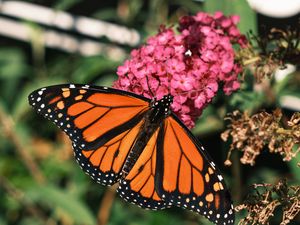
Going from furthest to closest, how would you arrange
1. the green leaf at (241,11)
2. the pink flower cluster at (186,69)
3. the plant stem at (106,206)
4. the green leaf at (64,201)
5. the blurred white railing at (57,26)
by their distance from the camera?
the blurred white railing at (57,26), the plant stem at (106,206), the green leaf at (64,201), the green leaf at (241,11), the pink flower cluster at (186,69)

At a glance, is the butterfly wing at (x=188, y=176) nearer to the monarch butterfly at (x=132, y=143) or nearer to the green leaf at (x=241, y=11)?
the monarch butterfly at (x=132, y=143)

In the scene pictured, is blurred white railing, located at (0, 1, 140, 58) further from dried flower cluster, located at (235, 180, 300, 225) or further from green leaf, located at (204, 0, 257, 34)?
dried flower cluster, located at (235, 180, 300, 225)

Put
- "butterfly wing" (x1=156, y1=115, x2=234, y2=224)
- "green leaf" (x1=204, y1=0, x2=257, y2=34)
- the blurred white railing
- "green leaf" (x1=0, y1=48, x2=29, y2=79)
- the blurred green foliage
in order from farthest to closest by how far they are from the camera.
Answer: the blurred white railing < "green leaf" (x1=0, y1=48, x2=29, y2=79) < the blurred green foliage < "green leaf" (x1=204, y1=0, x2=257, y2=34) < "butterfly wing" (x1=156, y1=115, x2=234, y2=224)

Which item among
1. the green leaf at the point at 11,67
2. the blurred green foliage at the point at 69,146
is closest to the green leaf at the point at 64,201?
the blurred green foliage at the point at 69,146

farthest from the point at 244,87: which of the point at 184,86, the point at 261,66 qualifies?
the point at 184,86

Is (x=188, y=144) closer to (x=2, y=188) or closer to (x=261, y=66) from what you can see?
(x=261, y=66)

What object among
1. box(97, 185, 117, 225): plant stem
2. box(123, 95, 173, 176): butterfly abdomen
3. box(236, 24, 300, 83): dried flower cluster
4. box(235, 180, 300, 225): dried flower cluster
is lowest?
box(97, 185, 117, 225): plant stem

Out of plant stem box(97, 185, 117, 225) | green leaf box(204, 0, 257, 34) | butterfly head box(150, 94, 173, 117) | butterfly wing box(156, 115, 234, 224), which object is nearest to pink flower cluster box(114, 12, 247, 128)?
butterfly head box(150, 94, 173, 117)

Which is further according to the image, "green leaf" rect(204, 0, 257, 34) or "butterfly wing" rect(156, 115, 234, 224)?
"green leaf" rect(204, 0, 257, 34)
